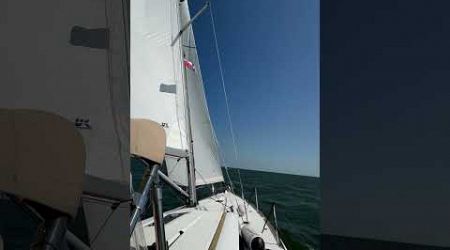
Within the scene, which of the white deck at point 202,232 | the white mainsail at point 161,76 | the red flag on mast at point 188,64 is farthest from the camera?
the red flag on mast at point 188,64

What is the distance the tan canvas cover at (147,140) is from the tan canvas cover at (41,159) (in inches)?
29.7

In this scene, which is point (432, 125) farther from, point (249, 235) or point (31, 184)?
point (249, 235)

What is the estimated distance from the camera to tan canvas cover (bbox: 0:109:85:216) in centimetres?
118

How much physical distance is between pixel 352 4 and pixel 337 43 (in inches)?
13.2

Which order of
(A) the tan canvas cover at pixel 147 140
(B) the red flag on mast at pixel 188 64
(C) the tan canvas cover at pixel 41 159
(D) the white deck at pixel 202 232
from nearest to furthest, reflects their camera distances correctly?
(C) the tan canvas cover at pixel 41 159 → (A) the tan canvas cover at pixel 147 140 → (D) the white deck at pixel 202 232 → (B) the red flag on mast at pixel 188 64

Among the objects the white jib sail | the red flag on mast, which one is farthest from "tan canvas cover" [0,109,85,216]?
the red flag on mast

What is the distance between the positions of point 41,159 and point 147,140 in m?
0.92

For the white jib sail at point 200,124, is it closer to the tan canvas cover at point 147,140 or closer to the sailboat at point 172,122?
the sailboat at point 172,122

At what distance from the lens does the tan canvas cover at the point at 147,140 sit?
2.11 m

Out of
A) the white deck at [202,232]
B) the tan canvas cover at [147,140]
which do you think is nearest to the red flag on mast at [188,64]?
the white deck at [202,232]

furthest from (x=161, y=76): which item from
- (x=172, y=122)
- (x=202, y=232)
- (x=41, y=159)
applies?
(x=41, y=159)

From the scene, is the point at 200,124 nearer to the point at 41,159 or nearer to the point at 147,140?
the point at 147,140

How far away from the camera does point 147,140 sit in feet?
7.08

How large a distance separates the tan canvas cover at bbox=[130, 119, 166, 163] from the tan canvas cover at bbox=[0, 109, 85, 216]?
755 millimetres
